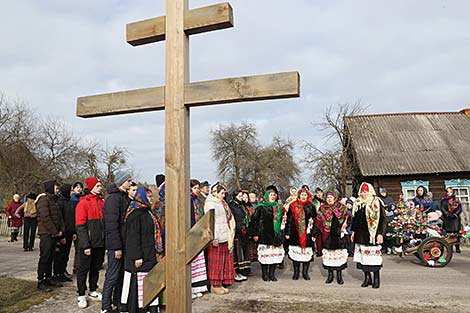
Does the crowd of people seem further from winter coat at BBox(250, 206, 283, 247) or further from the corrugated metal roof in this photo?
the corrugated metal roof

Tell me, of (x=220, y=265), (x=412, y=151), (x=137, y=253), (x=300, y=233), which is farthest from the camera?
(x=412, y=151)

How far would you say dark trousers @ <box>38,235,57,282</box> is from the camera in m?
7.04

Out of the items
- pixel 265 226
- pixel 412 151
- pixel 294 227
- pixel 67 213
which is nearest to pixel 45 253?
pixel 67 213

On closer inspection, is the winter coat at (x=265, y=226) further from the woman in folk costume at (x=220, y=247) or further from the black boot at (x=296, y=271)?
the woman in folk costume at (x=220, y=247)

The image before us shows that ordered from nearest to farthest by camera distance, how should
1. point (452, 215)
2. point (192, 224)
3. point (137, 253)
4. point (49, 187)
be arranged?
point (137, 253) < point (192, 224) < point (49, 187) < point (452, 215)

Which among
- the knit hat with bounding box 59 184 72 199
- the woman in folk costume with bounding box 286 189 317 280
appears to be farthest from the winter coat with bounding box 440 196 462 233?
the knit hat with bounding box 59 184 72 199

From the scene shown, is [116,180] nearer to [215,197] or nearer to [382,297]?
[215,197]

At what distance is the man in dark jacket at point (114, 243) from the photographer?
5.64 metres

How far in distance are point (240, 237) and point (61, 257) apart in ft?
11.5

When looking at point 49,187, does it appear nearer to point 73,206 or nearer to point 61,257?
point 73,206

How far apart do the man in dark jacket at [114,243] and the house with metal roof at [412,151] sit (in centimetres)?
1502

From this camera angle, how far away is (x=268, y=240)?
8.09 metres

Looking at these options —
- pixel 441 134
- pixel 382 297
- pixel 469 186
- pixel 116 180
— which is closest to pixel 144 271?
pixel 116 180

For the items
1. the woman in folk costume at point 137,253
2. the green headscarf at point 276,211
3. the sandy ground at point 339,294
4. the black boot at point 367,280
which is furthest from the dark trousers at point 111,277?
the black boot at point 367,280
